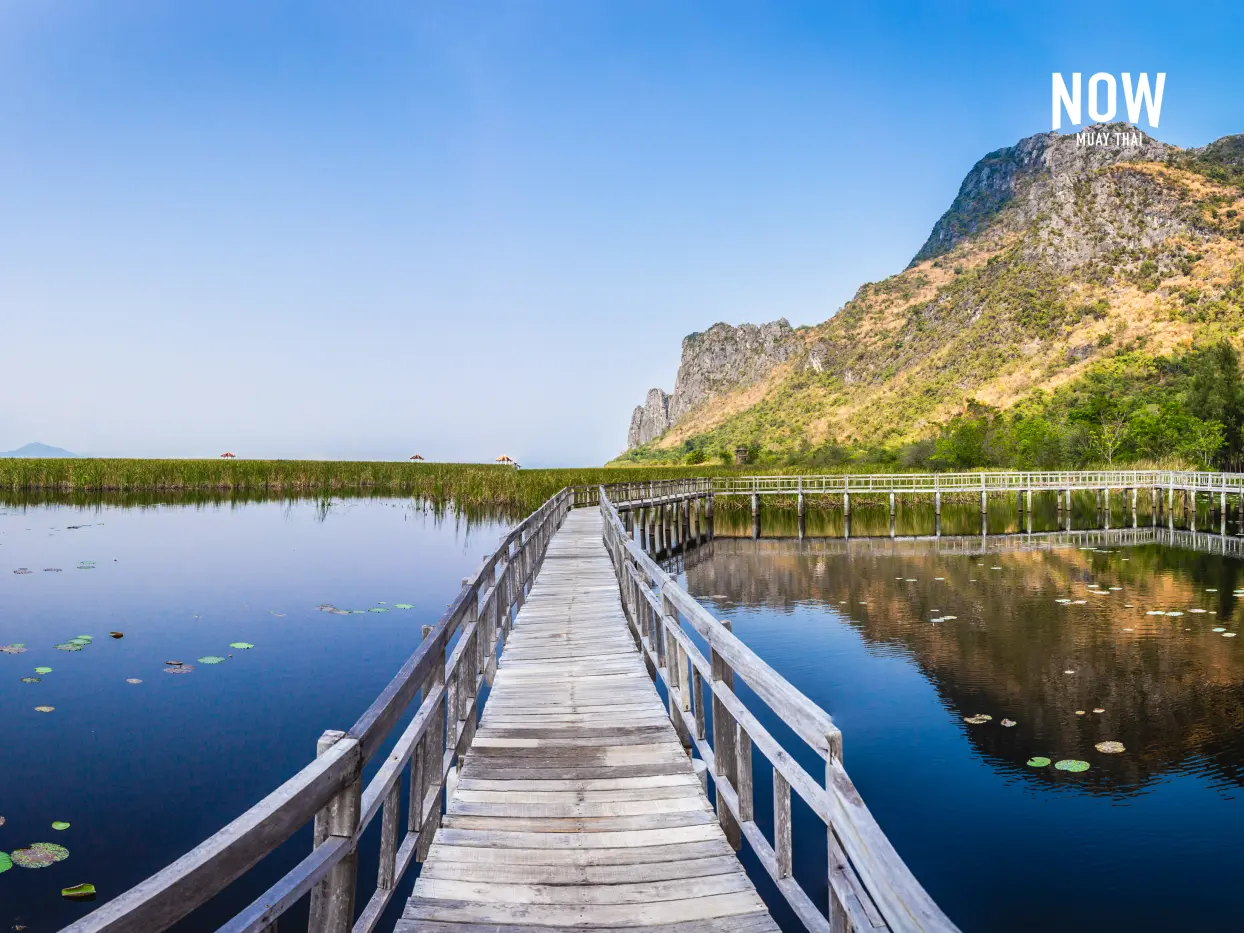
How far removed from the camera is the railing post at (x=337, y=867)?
9.89 feet

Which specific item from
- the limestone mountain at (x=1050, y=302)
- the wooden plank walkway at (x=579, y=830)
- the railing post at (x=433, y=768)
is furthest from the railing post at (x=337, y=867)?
the limestone mountain at (x=1050, y=302)

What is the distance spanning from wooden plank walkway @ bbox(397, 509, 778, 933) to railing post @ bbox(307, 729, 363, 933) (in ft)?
2.67

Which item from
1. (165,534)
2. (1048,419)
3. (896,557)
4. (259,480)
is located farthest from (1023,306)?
(165,534)

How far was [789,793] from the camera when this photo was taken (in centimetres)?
399

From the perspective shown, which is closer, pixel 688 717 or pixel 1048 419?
pixel 688 717

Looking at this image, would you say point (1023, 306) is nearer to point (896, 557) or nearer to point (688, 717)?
point (896, 557)

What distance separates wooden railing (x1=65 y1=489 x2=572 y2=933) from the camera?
194 cm

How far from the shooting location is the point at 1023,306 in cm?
10456

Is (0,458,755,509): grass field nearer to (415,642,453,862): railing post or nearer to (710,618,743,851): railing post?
(415,642,453,862): railing post

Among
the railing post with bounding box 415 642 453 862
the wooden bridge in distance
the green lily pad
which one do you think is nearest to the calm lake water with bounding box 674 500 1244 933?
the wooden bridge in distance

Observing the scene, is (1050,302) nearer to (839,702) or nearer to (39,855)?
(839,702)

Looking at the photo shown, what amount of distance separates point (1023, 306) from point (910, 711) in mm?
105601

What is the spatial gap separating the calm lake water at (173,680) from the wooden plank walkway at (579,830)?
2.68 metres

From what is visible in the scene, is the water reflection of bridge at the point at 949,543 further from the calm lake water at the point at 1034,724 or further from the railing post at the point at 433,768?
the railing post at the point at 433,768
